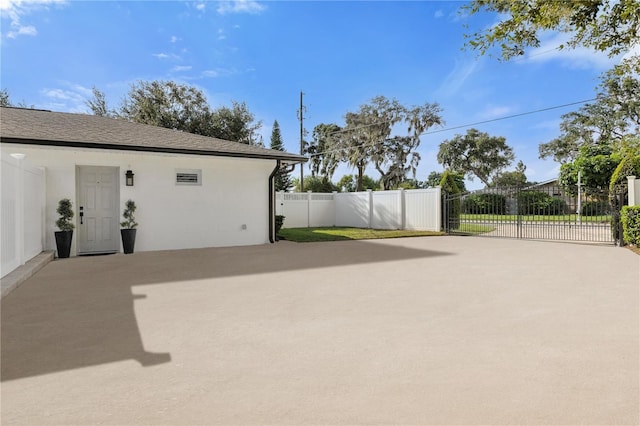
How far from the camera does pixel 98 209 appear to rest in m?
9.22

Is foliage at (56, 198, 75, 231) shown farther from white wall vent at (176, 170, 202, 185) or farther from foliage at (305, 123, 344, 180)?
foliage at (305, 123, 344, 180)

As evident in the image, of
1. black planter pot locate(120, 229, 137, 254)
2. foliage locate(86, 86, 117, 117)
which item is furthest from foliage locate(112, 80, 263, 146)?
black planter pot locate(120, 229, 137, 254)

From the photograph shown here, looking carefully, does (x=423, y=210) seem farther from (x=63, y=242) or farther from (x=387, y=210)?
(x=63, y=242)

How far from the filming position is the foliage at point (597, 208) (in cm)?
1112

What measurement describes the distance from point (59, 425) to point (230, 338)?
143cm

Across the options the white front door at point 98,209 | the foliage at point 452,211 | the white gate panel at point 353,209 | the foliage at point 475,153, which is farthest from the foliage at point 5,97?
the foliage at point 475,153

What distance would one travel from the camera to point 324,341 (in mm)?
3158

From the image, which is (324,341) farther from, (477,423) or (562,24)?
(562,24)

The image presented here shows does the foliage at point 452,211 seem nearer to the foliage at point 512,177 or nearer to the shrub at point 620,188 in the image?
the shrub at point 620,188

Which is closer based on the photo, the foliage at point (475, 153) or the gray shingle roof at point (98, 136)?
the gray shingle roof at point (98, 136)

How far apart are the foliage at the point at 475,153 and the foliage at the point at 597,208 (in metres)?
28.3

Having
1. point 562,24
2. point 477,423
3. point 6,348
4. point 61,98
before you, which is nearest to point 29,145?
point 6,348

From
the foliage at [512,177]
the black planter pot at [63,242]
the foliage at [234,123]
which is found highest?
the foliage at [234,123]

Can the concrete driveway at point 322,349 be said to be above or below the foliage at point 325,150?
below
